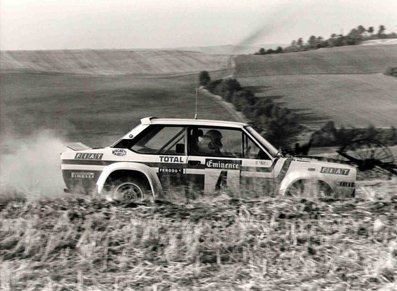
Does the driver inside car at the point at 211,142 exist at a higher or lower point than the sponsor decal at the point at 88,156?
higher

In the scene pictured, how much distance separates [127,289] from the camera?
18.1 feet

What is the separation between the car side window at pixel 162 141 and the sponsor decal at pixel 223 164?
38cm

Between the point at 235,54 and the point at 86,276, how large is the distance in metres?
7.77

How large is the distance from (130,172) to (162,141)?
595mm

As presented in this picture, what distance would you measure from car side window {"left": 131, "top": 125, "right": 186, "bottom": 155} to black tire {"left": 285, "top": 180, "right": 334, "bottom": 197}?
1.45 meters

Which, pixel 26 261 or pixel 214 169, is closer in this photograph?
pixel 26 261

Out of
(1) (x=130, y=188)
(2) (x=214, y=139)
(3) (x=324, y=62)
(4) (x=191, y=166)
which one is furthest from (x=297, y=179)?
(3) (x=324, y=62)

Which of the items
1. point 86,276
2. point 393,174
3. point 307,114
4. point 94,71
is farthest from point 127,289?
point 94,71

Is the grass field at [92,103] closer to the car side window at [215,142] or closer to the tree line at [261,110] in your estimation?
the tree line at [261,110]

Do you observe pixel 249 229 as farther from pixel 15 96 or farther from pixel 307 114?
pixel 15 96

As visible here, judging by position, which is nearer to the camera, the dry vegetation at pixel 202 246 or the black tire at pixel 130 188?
the dry vegetation at pixel 202 246

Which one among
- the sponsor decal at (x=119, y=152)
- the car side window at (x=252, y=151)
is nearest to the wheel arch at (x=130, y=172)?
the sponsor decal at (x=119, y=152)

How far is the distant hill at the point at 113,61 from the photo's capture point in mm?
12938

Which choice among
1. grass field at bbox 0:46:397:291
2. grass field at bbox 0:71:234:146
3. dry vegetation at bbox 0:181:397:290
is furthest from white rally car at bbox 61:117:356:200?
grass field at bbox 0:71:234:146
